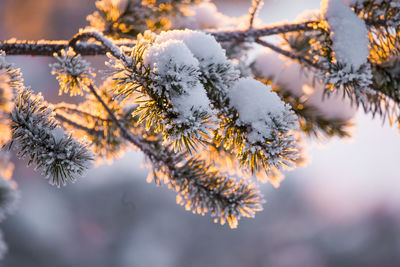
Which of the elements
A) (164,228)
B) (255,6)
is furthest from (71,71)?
(164,228)

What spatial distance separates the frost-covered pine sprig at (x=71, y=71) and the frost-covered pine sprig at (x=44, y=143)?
0.19 metres

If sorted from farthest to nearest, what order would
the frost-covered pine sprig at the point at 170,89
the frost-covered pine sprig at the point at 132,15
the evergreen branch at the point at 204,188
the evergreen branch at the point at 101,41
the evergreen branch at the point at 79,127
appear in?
1. the frost-covered pine sprig at the point at 132,15
2. the evergreen branch at the point at 79,127
3. the evergreen branch at the point at 204,188
4. the evergreen branch at the point at 101,41
5. the frost-covered pine sprig at the point at 170,89

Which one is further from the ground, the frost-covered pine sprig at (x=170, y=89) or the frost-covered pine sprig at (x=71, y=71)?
the frost-covered pine sprig at (x=71, y=71)

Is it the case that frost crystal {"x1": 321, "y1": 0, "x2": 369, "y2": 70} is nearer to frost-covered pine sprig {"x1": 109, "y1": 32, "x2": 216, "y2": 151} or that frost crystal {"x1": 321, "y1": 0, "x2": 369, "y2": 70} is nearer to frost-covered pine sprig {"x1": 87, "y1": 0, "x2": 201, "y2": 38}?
frost-covered pine sprig {"x1": 109, "y1": 32, "x2": 216, "y2": 151}

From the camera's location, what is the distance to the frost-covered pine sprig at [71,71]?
3.23 ft

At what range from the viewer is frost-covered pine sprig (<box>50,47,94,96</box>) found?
98 cm

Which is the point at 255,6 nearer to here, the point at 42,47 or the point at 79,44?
the point at 79,44

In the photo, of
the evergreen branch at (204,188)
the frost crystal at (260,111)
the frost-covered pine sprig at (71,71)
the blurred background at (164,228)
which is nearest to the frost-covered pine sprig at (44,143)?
the frost-covered pine sprig at (71,71)

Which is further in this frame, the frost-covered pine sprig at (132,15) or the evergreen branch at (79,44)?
the frost-covered pine sprig at (132,15)

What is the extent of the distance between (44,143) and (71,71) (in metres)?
0.32

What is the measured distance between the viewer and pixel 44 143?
0.79 metres

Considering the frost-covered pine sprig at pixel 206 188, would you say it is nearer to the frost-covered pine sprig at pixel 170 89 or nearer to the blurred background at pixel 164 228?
the frost-covered pine sprig at pixel 170 89

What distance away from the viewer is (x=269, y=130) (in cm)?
80

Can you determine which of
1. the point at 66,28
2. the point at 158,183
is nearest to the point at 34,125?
the point at 158,183
